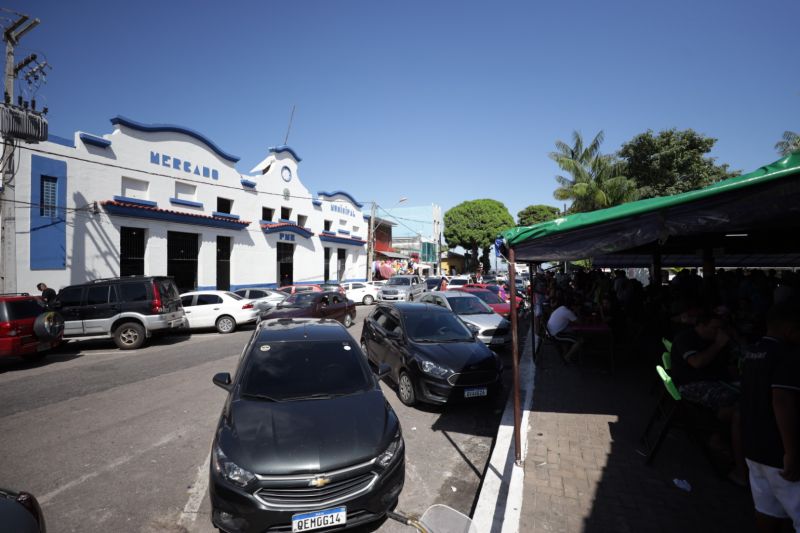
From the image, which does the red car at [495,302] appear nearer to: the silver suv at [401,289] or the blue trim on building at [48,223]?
the silver suv at [401,289]

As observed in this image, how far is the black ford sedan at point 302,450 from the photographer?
292 centimetres

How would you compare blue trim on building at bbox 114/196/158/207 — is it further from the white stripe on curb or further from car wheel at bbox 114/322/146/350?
the white stripe on curb

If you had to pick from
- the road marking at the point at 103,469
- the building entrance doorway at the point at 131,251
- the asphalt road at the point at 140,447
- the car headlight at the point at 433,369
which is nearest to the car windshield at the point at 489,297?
the asphalt road at the point at 140,447

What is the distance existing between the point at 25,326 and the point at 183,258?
10.5m

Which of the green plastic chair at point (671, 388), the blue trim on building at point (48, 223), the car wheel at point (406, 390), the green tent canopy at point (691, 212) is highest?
the blue trim on building at point (48, 223)

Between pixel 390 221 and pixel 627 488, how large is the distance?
120 feet

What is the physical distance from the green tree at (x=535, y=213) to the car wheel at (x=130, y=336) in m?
57.7

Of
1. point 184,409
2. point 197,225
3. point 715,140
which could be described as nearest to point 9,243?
point 197,225

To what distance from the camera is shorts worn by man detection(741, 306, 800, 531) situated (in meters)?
2.24

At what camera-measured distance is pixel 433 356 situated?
6043 mm

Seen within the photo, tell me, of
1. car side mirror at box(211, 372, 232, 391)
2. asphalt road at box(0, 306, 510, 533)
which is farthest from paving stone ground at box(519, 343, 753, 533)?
car side mirror at box(211, 372, 232, 391)

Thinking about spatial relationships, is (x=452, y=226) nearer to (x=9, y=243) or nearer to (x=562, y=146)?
(x=562, y=146)

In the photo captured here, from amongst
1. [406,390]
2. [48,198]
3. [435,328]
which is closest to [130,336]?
[48,198]

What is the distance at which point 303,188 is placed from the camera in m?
27.8
